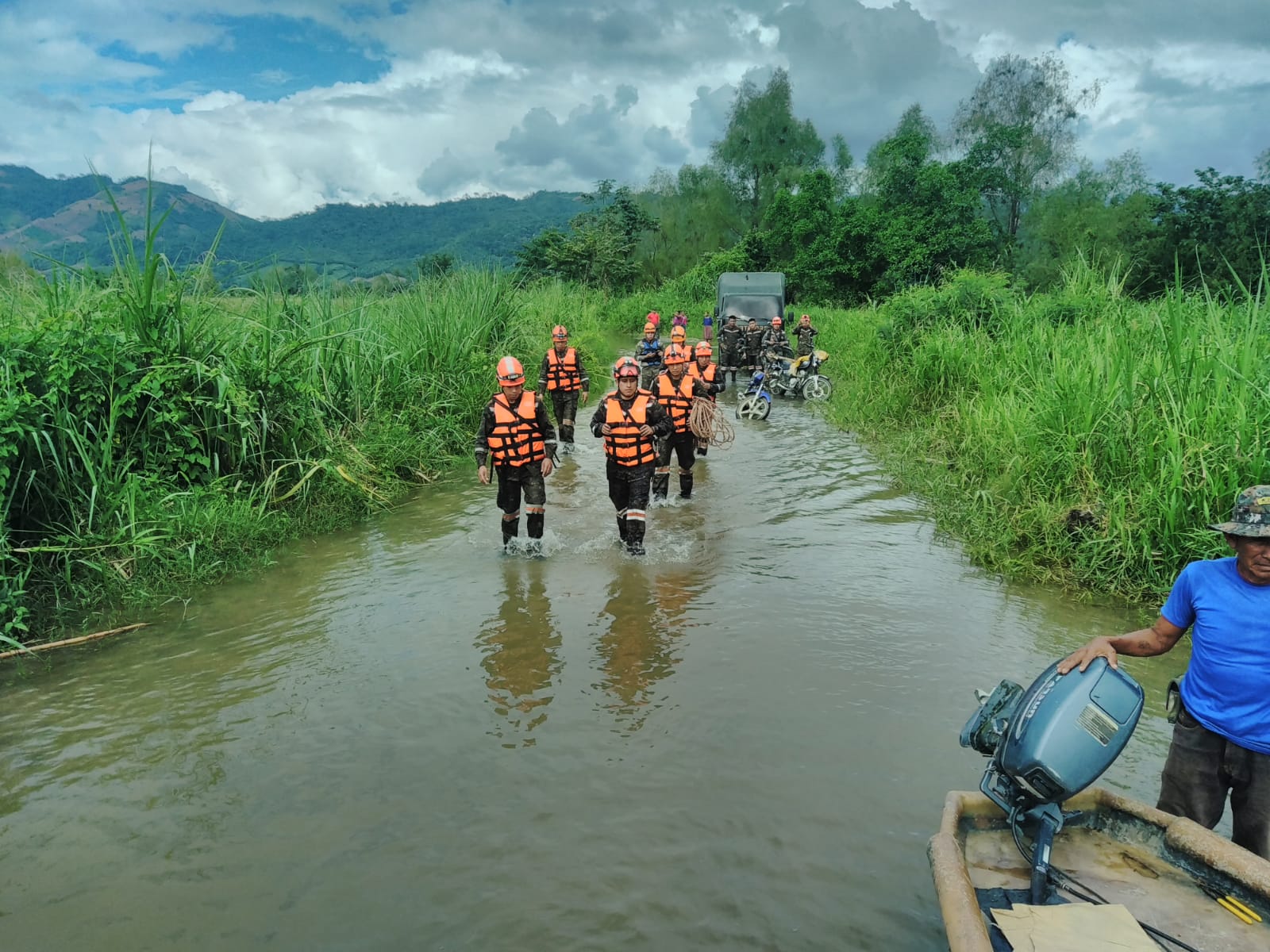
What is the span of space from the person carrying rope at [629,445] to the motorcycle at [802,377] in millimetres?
10243

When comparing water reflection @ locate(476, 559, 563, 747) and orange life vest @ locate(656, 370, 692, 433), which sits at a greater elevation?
orange life vest @ locate(656, 370, 692, 433)

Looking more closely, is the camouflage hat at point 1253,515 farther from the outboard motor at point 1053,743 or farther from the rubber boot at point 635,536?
the rubber boot at point 635,536

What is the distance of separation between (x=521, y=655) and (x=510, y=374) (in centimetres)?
292

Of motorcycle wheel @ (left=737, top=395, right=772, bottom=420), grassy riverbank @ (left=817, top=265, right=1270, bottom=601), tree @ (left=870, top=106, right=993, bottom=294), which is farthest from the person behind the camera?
tree @ (left=870, top=106, right=993, bottom=294)

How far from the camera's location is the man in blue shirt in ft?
9.74

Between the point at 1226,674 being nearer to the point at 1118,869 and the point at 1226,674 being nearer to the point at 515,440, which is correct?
the point at 1118,869

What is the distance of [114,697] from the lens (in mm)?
5160

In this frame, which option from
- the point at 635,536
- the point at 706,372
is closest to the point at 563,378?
the point at 706,372

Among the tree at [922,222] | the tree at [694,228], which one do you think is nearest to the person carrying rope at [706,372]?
the tree at [922,222]

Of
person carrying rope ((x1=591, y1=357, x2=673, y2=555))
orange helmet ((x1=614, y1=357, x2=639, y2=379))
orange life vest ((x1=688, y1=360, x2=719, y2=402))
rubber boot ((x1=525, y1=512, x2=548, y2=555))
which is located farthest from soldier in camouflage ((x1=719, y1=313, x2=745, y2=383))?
rubber boot ((x1=525, y1=512, x2=548, y2=555))

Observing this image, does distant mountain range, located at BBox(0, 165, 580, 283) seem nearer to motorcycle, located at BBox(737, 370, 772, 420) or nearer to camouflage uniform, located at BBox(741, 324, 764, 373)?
motorcycle, located at BBox(737, 370, 772, 420)

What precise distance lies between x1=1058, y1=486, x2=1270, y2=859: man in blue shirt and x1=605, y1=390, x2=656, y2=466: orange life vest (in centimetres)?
482

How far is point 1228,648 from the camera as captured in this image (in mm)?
3051

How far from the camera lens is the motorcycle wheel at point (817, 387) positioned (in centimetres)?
1767
